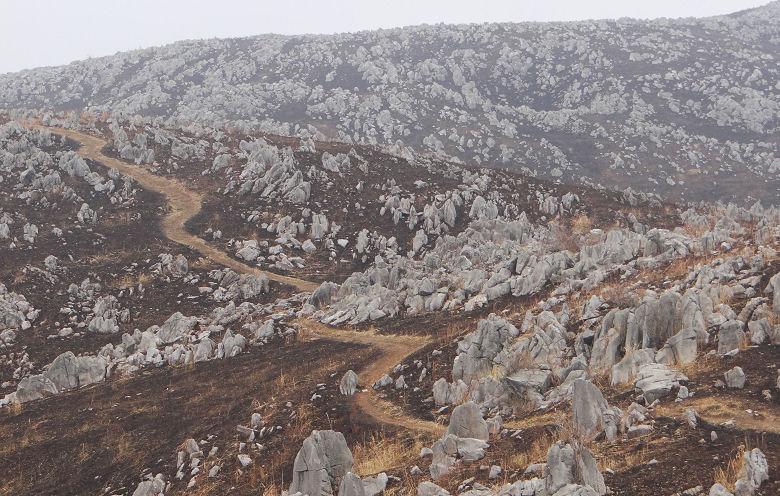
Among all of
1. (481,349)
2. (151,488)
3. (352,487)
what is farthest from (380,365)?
(352,487)

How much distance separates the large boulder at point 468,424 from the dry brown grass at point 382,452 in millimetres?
1194

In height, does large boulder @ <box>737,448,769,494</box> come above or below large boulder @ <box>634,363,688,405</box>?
above

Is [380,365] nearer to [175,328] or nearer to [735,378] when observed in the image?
[735,378]

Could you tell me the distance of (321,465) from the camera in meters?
12.8

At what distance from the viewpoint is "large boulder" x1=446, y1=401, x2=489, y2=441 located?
45.0 feet

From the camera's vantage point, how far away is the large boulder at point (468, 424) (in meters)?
13.7

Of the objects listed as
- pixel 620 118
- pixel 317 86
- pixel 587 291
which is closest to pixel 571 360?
pixel 587 291

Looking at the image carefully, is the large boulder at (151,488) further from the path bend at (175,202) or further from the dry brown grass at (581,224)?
the dry brown grass at (581,224)

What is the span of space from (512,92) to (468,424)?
116 m

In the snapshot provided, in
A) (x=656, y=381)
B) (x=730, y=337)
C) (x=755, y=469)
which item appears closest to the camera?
(x=755, y=469)

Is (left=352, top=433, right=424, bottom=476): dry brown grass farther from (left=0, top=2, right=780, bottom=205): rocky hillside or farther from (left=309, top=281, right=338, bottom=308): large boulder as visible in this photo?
(left=0, top=2, right=780, bottom=205): rocky hillside

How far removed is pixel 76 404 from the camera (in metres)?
22.9


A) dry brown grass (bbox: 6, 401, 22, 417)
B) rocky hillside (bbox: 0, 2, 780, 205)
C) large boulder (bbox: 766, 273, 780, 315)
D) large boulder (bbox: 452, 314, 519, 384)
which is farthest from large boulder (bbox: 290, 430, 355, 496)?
rocky hillside (bbox: 0, 2, 780, 205)

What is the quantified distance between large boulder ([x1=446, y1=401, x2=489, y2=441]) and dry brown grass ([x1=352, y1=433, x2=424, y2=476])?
1.19 meters
